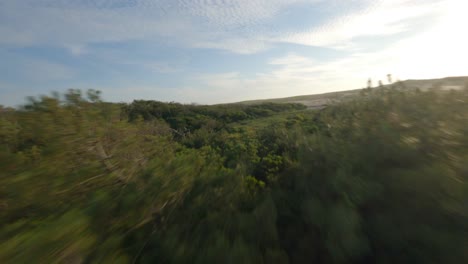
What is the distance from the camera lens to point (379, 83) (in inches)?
179

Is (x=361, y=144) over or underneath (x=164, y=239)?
over

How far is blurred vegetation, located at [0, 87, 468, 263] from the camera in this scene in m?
2.53

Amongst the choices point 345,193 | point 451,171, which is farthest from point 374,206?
point 451,171

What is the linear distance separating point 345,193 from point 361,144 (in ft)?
2.82

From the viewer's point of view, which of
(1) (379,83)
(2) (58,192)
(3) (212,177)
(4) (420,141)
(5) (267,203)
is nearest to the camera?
(2) (58,192)

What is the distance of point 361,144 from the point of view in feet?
11.8

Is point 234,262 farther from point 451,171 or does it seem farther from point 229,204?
point 451,171

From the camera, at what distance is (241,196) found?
3.96 meters

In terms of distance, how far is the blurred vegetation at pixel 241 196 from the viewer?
2529mm

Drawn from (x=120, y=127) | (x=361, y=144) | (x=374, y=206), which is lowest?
(x=374, y=206)

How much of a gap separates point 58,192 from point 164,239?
129cm

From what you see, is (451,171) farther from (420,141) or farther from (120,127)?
(120,127)

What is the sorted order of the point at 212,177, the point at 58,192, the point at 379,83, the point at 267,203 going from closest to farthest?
the point at 58,192
the point at 267,203
the point at 212,177
the point at 379,83

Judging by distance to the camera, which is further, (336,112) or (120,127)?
(336,112)
